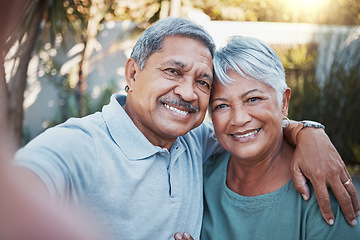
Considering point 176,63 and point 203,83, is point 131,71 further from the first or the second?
point 203,83

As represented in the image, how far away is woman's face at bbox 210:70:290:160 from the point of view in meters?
2.02

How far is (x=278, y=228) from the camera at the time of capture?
1902 millimetres

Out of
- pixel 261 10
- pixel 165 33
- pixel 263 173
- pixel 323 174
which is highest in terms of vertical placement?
pixel 165 33

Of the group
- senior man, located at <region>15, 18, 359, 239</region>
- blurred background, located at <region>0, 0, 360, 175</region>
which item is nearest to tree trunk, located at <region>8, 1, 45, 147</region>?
blurred background, located at <region>0, 0, 360, 175</region>

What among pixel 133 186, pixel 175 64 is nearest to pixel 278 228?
pixel 133 186

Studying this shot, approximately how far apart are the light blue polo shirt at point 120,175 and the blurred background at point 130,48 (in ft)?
15.5

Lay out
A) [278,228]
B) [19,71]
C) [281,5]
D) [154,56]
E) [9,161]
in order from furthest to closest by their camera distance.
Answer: [281,5] → [19,71] → [154,56] → [278,228] → [9,161]

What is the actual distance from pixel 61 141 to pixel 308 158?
1285mm

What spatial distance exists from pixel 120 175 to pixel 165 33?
2.80 feet

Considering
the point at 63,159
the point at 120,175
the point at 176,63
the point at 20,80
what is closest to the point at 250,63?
the point at 176,63

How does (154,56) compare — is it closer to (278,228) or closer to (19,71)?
(278,228)

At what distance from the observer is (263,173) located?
85.0 inches

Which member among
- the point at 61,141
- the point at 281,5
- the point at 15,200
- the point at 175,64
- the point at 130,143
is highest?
the point at 15,200

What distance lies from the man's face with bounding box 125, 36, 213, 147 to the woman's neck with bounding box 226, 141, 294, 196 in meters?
0.49
